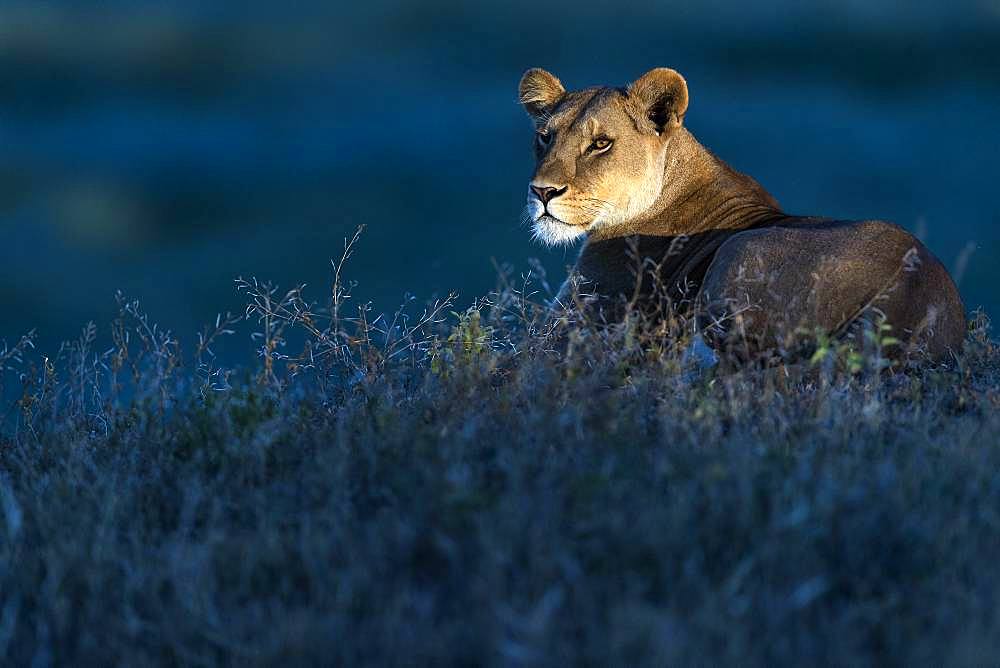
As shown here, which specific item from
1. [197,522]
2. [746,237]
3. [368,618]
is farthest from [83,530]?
[746,237]

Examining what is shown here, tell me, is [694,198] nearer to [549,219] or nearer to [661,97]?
[661,97]

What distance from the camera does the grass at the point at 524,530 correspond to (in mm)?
2891

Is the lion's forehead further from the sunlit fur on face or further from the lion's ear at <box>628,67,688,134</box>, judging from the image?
the lion's ear at <box>628,67,688,134</box>

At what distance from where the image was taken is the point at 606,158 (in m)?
7.52

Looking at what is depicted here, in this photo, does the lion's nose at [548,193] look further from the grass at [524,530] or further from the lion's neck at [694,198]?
the grass at [524,530]

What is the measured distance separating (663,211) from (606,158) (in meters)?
0.59

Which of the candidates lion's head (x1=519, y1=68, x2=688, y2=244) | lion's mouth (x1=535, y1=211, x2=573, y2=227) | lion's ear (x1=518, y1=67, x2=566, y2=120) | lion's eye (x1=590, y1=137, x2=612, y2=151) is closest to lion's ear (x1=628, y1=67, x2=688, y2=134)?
lion's head (x1=519, y1=68, x2=688, y2=244)

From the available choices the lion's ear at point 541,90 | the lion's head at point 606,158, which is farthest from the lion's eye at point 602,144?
the lion's ear at point 541,90

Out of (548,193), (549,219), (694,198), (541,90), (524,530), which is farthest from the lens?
(541,90)

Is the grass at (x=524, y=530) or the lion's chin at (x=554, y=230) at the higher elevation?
the lion's chin at (x=554, y=230)

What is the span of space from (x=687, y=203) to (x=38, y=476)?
457 cm

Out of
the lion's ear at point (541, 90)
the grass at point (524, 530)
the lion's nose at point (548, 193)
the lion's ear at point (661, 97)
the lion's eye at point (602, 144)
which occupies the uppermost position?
the lion's ear at point (541, 90)

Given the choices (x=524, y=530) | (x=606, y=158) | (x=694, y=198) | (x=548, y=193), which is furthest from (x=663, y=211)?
(x=524, y=530)

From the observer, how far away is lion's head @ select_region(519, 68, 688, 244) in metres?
7.49
